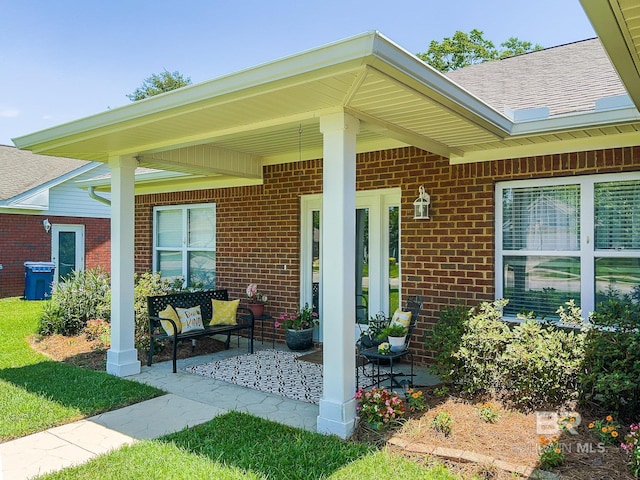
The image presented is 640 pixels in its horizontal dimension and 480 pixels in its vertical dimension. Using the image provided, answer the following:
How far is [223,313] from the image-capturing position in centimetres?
709

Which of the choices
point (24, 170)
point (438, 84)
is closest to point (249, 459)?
point (438, 84)

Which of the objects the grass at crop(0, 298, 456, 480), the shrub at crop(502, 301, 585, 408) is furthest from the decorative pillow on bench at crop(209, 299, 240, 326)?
the shrub at crop(502, 301, 585, 408)

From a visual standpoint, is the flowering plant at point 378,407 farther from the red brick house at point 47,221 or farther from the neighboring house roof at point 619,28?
the red brick house at point 47,221

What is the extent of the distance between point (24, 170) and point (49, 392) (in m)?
13.4

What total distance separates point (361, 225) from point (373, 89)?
12.0ft

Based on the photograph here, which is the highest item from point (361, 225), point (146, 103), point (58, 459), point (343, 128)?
point (146, 103)

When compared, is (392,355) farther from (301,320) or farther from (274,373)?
(301,320)

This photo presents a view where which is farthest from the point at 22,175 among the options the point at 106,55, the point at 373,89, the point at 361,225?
the point at 373,89

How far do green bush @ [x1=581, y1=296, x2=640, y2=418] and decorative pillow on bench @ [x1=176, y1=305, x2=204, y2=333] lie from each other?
4755 millimetres

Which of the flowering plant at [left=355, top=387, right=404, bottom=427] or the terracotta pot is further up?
the terracotta pot

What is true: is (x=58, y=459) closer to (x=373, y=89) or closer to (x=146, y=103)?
(x=146, y=103)

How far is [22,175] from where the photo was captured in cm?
1527

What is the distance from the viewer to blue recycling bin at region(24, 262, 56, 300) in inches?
511

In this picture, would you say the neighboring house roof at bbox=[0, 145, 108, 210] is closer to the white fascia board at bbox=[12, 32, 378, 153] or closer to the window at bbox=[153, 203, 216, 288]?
the window at bbox=[153, 203, 216, 288]
